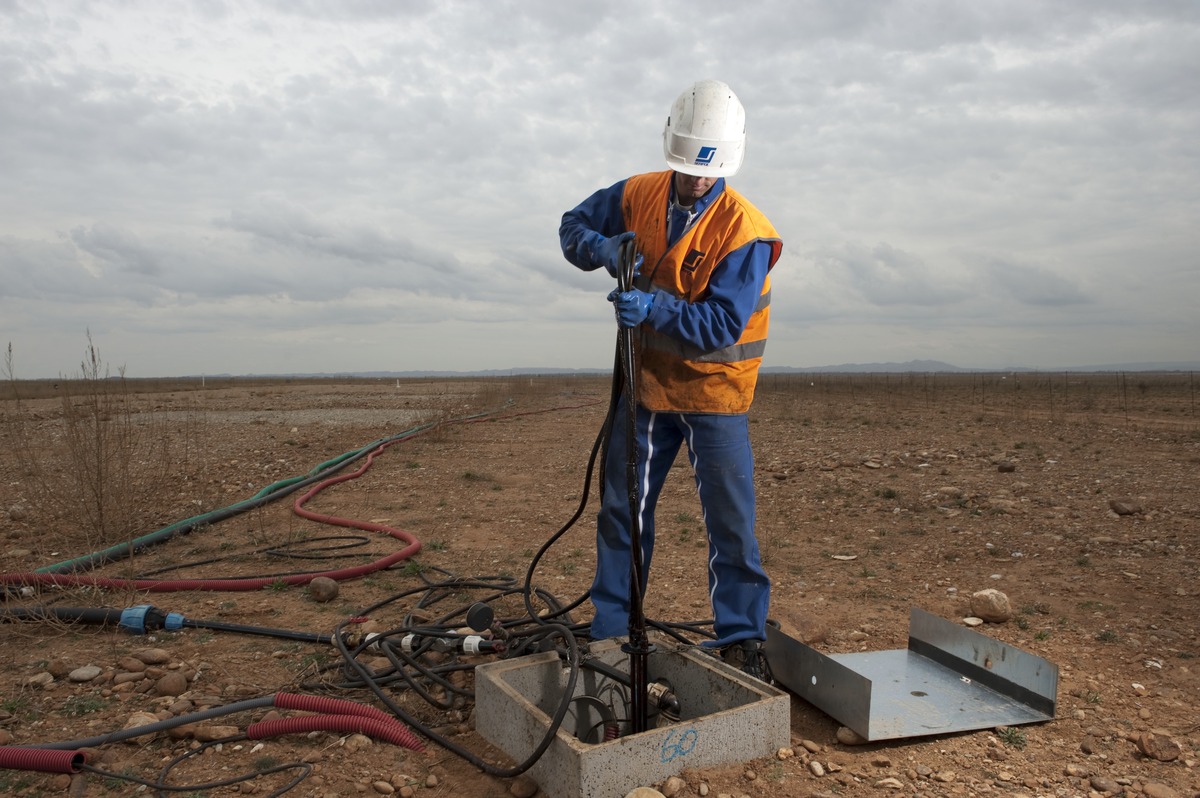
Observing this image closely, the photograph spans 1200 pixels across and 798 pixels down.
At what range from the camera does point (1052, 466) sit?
8266mm

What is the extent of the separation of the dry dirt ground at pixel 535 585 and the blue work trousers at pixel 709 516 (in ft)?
1.45

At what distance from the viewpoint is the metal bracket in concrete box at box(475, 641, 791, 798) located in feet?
7.33

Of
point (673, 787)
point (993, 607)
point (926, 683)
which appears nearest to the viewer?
point (673, 787)

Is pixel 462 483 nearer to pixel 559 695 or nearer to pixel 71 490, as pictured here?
pixel 71 490

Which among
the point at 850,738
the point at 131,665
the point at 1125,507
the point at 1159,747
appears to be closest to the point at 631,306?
the point at 850,738

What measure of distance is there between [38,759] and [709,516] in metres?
2.29

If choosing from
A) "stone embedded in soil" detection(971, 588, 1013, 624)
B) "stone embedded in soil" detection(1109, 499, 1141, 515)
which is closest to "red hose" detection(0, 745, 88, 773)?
"stone embedded in soil" detection(971, 588, 1013, 624)

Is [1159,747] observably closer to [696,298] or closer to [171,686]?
[696,298]

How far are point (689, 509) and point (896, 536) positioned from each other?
65.6 inches

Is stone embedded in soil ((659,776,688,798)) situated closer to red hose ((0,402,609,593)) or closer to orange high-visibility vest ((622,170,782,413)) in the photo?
orange high-visibility vest ((622,170,782,413))

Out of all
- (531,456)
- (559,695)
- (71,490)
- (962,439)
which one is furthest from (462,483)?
(962,439)

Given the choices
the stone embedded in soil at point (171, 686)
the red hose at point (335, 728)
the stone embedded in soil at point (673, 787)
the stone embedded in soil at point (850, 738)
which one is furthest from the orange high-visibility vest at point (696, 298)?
the stone embedded in soil at point (171, 686)

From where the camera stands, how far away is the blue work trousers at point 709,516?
3117 mm

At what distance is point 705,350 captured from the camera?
9.82 feet
